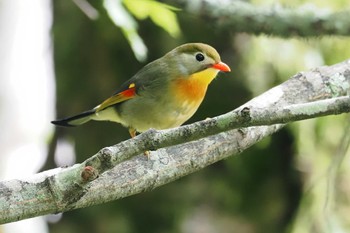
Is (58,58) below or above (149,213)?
above

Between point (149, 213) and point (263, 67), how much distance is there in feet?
4.81

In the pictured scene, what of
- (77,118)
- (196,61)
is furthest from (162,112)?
(77,118)

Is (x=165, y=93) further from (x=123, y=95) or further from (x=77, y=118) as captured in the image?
(x=77, y=118)

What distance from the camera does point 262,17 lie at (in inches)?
160

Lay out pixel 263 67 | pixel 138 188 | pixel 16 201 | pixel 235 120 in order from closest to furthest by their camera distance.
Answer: pixel 235 120 → pixel 16 201 → pixel 138 188 → pixel 263 67

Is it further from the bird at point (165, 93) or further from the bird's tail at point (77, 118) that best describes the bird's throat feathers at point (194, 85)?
A: the bird's tail at point (77, 118)

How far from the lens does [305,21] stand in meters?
4.04

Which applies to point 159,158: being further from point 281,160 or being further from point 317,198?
point 281,160

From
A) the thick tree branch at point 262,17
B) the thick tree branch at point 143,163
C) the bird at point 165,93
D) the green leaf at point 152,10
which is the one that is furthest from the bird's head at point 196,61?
the thick tree branch at point 143,163

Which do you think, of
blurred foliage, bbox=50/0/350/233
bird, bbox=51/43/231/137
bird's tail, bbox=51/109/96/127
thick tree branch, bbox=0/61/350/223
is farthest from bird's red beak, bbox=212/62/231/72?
blurred foliage, bbox=50/0/350/233

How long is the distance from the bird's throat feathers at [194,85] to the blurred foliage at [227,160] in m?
1.20

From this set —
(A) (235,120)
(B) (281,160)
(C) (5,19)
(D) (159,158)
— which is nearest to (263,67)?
(B) (281,160)

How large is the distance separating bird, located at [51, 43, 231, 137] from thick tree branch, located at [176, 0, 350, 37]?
0.27 m

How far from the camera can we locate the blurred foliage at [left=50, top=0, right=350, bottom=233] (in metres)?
5.50
